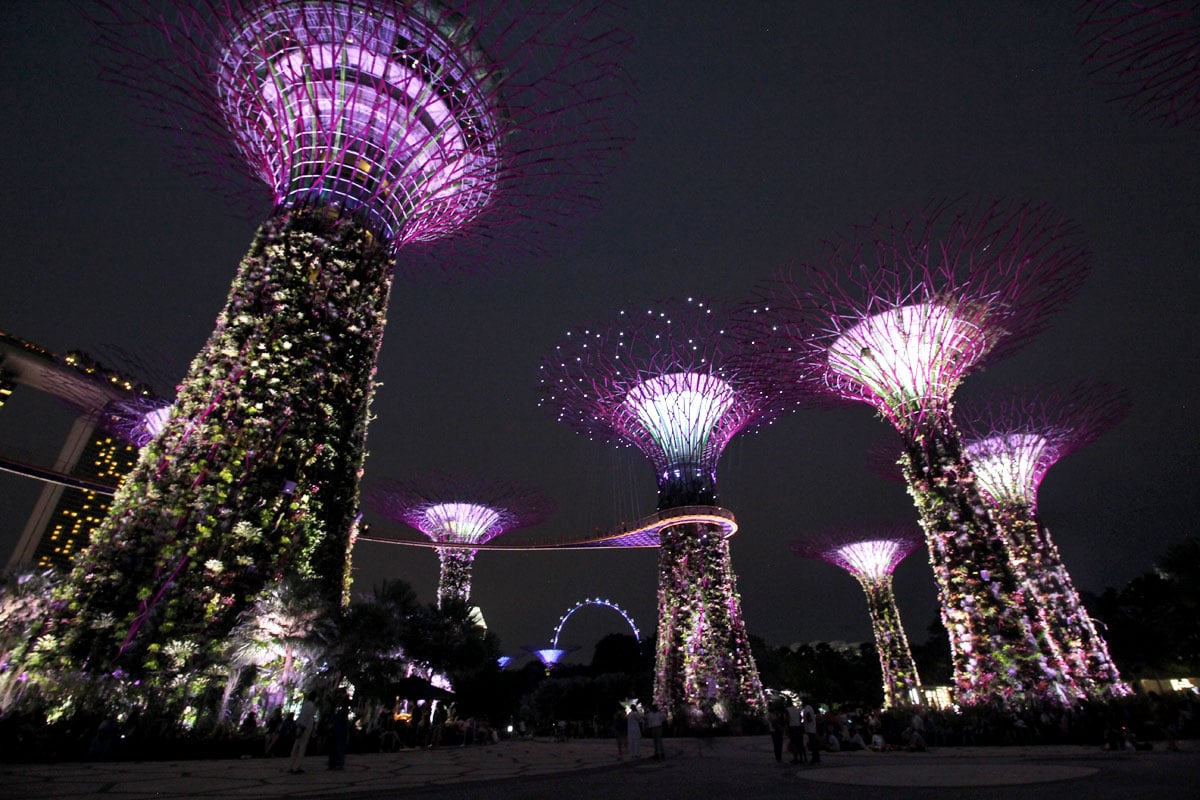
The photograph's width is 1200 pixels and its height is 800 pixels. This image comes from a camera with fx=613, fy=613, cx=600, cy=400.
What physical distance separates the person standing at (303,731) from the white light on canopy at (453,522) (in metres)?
24.9

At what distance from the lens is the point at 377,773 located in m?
8.03

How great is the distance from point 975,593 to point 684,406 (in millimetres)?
11477

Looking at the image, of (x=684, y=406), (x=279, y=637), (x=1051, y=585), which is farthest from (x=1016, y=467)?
(x=279, y=637)

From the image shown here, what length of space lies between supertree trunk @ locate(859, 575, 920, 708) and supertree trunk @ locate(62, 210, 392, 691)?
29330 millimetres

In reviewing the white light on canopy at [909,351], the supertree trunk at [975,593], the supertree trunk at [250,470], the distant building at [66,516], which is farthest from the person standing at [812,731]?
the distant building at [66,516]

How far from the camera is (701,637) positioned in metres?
20.8

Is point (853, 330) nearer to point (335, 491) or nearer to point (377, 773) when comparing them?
point (335, 491)

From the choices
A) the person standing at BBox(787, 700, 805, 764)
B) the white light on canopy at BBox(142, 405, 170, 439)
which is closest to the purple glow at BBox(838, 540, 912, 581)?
the person standing at BBox(787, 700, 805, 764)

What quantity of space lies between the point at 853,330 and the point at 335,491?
14190 mm

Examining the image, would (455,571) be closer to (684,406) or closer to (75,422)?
(684,406)

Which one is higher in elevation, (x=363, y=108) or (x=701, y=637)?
(x=363, y=108)

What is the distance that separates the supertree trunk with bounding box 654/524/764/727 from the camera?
66.1 ft

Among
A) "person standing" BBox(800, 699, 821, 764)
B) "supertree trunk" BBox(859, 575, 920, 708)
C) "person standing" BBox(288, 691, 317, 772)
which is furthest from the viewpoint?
"supertree trunk" BBox(859, 575, 920, 708)

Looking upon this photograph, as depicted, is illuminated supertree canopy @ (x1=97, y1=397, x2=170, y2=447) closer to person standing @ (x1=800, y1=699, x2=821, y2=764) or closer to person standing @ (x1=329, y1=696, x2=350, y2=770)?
person standing @ (x1=329, y1=696, x2=350, y2=770)
